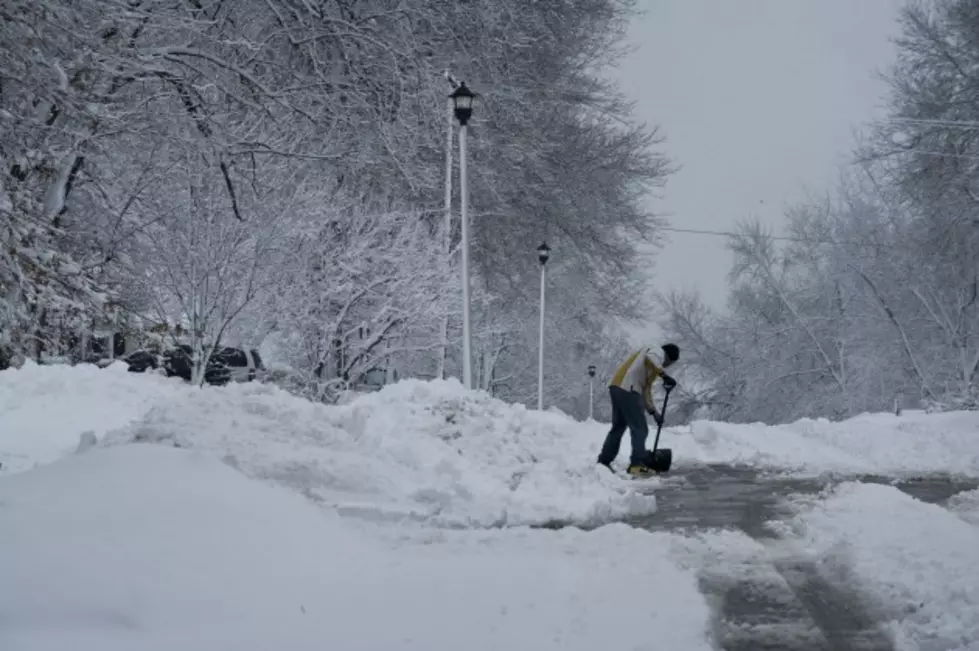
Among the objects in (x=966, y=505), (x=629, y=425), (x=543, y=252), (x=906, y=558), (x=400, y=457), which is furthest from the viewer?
(x=543, y=252)

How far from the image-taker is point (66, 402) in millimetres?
15516

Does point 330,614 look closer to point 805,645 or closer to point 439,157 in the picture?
point 805,645

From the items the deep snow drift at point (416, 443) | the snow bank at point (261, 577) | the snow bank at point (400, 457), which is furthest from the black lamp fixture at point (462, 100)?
the snow bank at point (261, 577)

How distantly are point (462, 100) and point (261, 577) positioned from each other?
32.9ft

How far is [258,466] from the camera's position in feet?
26.2

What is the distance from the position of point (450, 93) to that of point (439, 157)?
934cm

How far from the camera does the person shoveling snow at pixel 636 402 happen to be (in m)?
11.9

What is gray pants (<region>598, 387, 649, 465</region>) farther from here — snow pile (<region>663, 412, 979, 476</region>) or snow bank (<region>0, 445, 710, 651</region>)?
snow bank (<region>0, 445, 710, 651</region>)

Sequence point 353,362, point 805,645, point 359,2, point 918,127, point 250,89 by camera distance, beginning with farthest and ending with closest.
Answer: point 918,127
point 353,362
point 359,2
point 250,89
point 805,645

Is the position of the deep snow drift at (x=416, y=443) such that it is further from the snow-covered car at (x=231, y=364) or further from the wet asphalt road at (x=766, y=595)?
the snow-covered car at (x=231, y=364)

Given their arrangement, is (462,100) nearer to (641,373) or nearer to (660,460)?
(641,373)

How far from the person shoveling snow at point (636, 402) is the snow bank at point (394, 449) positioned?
524 mm

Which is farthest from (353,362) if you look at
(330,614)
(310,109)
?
(330,614)

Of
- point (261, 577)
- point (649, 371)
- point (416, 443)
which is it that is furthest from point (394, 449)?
point (261, 577)
